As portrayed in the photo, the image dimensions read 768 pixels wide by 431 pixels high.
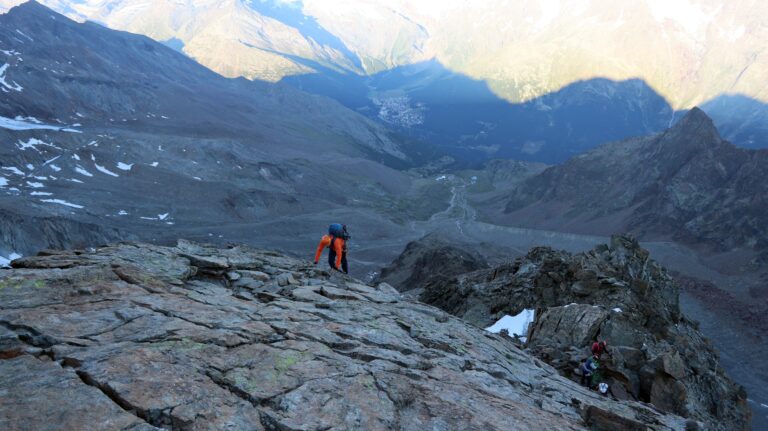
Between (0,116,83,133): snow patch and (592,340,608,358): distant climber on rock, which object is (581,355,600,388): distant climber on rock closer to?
(592,340,608,358): distant climber on rock

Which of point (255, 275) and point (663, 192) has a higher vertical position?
point (663, 192)

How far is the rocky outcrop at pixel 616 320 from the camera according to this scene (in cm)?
1706

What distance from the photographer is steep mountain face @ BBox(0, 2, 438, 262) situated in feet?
300

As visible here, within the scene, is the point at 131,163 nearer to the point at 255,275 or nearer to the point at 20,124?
the point at 20,124

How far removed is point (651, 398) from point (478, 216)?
135 meters

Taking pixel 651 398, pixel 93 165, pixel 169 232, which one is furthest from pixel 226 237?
pixel 651 398

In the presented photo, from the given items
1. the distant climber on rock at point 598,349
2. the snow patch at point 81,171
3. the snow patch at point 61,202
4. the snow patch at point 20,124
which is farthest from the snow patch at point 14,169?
the distant climber on rock at point 598,349

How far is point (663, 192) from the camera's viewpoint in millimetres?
117750

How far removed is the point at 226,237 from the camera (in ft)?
309

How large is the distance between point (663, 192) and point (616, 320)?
360 ft

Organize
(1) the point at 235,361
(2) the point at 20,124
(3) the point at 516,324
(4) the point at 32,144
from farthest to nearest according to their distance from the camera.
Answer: (2) the point at 20,124, (4) the point at 32,144, (3) the point at 516,324, (1) the point at 235,361

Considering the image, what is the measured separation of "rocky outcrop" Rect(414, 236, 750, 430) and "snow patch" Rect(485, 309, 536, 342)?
0.72 metres

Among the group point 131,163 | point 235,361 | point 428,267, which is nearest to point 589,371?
point 235,361

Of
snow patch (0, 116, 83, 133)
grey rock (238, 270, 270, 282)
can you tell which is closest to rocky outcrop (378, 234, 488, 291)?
grey rock (238, 270, 270, 282)
